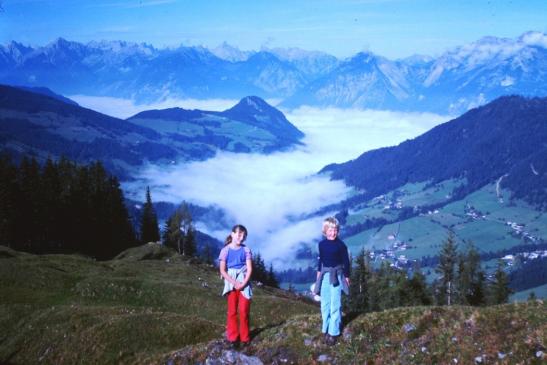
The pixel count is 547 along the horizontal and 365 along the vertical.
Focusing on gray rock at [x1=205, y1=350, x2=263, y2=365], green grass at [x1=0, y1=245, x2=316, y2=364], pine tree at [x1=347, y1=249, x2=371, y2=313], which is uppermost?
gray rock at [x1=205, y1=350, x2=263, y2=365]

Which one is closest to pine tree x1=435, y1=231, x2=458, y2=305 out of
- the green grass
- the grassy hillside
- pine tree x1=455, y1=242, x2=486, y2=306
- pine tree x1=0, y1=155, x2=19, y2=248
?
pine tree x1=455, y1=242, x2=486, y2=306

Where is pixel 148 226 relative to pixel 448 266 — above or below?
above

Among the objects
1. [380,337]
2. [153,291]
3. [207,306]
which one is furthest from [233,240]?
[153,291]

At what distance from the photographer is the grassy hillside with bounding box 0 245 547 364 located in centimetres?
1672

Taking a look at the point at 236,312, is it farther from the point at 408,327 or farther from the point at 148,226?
the point at 148,226

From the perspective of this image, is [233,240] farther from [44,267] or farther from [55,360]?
[44,267]

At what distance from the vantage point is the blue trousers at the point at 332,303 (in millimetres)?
18375

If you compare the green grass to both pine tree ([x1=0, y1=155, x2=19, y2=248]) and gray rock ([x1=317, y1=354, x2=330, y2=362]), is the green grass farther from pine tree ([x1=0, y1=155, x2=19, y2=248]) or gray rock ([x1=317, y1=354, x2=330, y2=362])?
pine tree ([x1=0, y1=155, x2=19, y2=248])

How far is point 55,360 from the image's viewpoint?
26484mm

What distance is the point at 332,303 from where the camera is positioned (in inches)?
728

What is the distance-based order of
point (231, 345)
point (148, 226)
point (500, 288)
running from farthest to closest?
point (148, 226), point (500, 288), point (231, 345)

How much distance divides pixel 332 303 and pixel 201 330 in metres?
12.0

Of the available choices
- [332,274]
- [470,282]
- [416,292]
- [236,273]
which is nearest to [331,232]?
[332,274]

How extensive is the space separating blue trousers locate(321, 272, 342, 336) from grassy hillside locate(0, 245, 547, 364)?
67 cm
